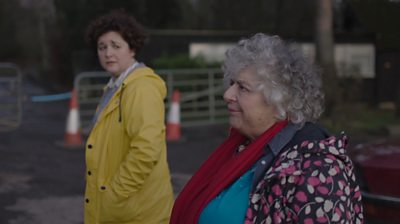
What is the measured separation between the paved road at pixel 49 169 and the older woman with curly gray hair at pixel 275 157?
12.3ft

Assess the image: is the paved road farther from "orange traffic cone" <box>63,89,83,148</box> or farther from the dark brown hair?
the dark brown hair

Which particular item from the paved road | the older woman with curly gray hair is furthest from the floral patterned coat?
the paved road

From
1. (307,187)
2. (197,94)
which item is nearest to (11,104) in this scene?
(197,94)

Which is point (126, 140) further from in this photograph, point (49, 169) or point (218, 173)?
point (49, 169)

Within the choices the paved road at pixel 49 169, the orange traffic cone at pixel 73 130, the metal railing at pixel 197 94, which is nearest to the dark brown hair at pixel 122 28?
the paved road at pixel 49 169

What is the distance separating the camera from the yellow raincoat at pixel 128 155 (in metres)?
2.65

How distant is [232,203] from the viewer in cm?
188

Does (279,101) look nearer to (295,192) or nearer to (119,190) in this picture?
(295,192)

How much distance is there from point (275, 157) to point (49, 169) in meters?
6.35

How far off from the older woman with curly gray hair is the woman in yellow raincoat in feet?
2.00

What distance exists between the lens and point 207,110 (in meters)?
13.3

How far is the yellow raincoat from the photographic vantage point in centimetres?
265

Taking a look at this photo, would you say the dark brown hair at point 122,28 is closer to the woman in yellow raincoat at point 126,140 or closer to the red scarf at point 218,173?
the woman in yellow raincoat at point 126,140

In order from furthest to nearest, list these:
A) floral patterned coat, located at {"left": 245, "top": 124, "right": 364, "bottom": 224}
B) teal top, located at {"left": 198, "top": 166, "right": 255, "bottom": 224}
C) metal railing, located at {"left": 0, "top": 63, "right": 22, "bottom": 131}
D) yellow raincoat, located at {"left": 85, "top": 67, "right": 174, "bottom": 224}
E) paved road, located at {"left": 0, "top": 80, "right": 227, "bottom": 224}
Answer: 1. metal railing, located at {"left": 0, "top": 63, "right": 22, "bottom": 131}
2. paved road, located at {"left": 0, "top": 80, "right": 227, "bottom": 224}
3. yellow raincoat, located at {"left": 85, "top": 67, "right": 174, "bottom": 224}
4. teal top, located at {"left": 198, "top": 166, "right": 255, "bottom": 224}
5. floral patterned coat, located at {"left": 245, "top": 124, "right": 364, "bottom": 224}
